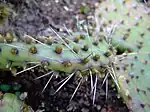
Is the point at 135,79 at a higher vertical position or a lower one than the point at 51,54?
lower

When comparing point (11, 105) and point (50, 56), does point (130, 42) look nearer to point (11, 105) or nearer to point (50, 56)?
point (50, 56)

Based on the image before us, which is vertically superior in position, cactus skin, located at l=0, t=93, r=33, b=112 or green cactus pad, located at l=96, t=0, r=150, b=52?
green cactus pad, located at l=96, t=0, r=150, b=52

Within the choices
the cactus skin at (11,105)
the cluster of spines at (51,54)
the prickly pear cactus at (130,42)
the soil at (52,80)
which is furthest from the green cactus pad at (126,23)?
the cactus skin at (11,105)

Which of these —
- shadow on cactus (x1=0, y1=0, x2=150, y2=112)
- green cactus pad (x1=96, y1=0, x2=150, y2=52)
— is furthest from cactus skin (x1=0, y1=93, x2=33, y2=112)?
green cactus pad (x1=96, y1=0, x2=150, y2=52)

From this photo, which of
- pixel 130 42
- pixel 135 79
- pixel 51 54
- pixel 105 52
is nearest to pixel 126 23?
pixel 130 42

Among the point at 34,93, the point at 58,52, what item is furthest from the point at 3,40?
the point at 34,93

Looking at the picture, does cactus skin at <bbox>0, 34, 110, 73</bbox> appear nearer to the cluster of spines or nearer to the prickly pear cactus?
the cluster of spines

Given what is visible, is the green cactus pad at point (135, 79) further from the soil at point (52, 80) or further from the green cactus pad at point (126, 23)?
the soil at point (52, 80)
